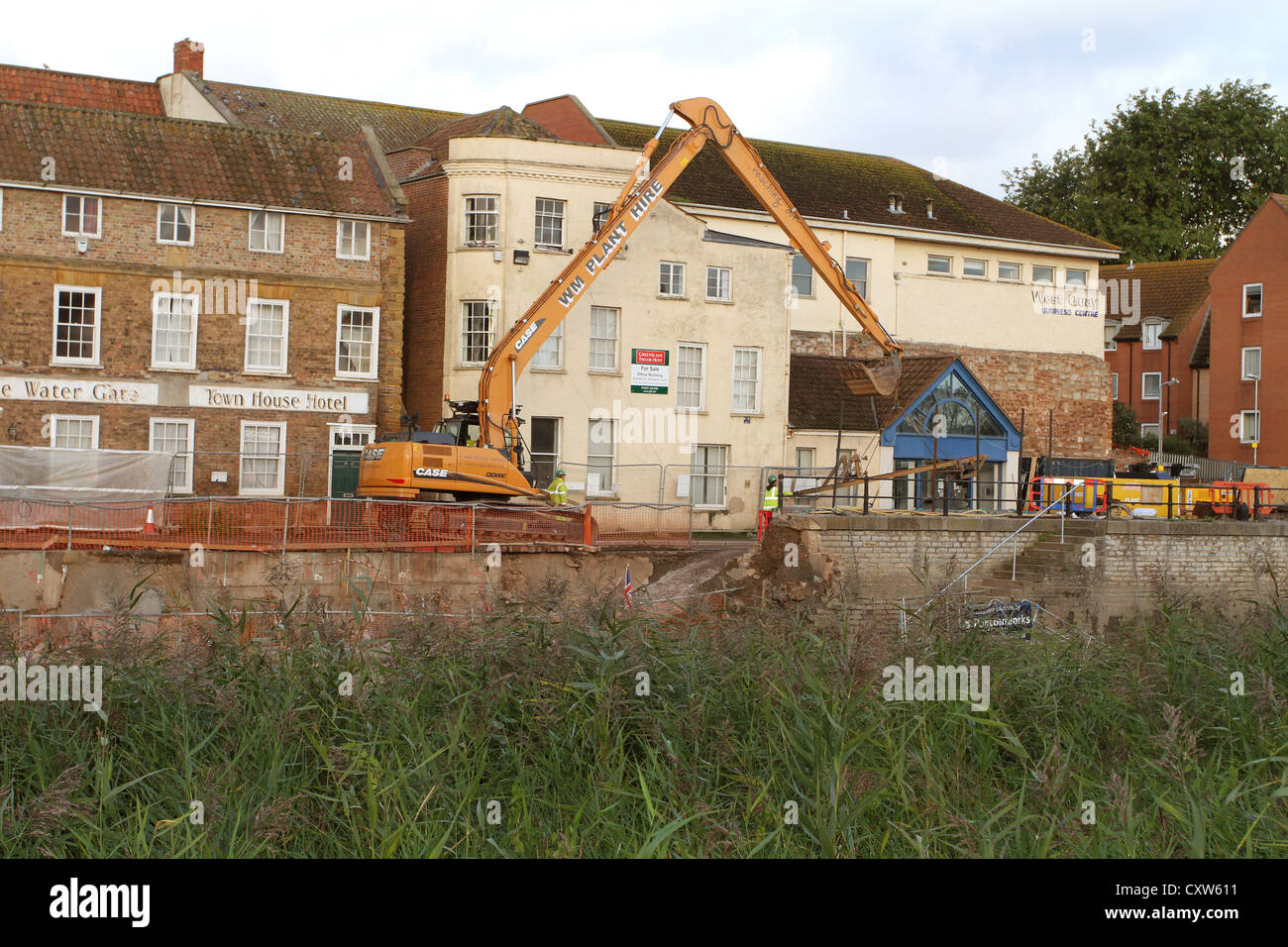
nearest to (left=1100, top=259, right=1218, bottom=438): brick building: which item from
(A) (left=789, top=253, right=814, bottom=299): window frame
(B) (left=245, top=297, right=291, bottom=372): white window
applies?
(A) (left=789, top=253, right=814, bottom=299): window frame

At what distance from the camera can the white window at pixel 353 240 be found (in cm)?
3200

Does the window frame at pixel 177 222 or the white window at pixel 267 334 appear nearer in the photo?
the window frame at pixel 177 222

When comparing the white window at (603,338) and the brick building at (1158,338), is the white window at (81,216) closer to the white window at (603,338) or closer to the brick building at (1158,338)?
the white window at (603,338)

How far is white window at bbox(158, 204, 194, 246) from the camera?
99.6 feet

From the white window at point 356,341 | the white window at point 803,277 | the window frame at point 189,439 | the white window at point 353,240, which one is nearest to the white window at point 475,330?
the white window at point 356,341

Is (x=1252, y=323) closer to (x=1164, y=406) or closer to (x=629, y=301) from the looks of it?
(x=1164, y=406)

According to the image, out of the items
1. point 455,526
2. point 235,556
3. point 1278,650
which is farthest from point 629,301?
point 1278,650

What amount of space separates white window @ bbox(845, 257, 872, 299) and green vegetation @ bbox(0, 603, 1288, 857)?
3513 centimetres

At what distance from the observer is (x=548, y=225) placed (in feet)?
111

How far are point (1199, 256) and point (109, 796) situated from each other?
67.0m

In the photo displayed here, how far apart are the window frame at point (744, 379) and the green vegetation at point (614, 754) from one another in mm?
27409

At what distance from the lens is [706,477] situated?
3569 cm

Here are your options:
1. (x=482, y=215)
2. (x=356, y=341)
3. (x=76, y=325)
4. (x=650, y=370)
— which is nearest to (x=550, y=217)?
(x=482, y=215)
